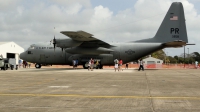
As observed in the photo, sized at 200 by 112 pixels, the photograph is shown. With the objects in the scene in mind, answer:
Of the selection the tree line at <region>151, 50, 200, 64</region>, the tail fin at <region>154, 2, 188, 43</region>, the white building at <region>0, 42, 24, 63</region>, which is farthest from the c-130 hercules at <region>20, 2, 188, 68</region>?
the tree line at <region>151, 50, 200, 64</region>

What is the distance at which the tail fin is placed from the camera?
3709 cm

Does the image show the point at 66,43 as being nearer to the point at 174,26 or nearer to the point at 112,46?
the point at 112,46

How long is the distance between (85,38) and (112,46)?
498 centimetres

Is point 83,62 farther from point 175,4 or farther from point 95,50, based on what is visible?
point 175,4

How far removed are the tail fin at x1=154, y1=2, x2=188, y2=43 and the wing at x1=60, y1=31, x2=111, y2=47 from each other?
8.11 metres

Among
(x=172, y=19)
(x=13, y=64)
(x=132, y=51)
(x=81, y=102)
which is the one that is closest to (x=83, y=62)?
(x=132, y=51)

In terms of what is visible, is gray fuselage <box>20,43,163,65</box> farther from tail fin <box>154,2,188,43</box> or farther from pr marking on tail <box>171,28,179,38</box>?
pr marking on tail <box>171,28,179,38</box>

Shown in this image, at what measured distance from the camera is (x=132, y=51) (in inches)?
1511

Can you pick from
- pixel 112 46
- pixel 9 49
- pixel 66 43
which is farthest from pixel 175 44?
pixel 9 49

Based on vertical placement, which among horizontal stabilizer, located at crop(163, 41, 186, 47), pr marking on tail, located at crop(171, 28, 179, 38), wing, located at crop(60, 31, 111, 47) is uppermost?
pr marking on tail, located at crop(171, 28, 179, 38)

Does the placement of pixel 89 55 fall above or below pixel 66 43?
below

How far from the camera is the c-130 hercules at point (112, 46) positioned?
37.2m

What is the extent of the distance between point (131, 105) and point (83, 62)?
31.9 meters

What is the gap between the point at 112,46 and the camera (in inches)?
1544
